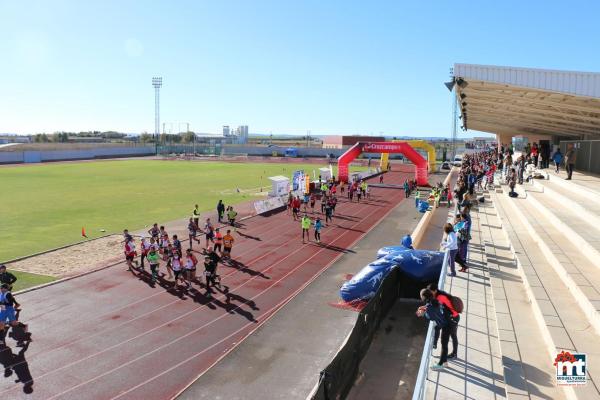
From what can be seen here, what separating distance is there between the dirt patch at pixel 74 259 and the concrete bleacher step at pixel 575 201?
17632 millimetres

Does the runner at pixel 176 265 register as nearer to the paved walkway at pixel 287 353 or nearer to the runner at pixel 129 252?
the runner at pixel 129 252

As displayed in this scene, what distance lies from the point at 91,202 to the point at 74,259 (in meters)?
17.0

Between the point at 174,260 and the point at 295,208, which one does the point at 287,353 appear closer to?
the point at 174,260

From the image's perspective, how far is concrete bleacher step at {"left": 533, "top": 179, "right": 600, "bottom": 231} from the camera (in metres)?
14.4

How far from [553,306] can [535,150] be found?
3062cm

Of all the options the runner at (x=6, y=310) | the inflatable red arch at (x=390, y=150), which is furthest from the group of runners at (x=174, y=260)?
the inflatable red arch at (x=390, y=150)

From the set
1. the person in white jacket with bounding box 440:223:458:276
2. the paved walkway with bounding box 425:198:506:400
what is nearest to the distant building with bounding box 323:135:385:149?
the person in white jacket with bounding box 440:223:458:276

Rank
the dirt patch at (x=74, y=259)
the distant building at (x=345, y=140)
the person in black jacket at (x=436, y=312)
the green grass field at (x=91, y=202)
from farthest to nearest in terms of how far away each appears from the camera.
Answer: the distant building at (x=345, y=140), the green grass field at (x=91, y=202), the dirt patch at (x=74, y=259), the person in black jacket at (x=436, y=312)

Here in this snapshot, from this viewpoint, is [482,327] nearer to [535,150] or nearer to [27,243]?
[27,243]

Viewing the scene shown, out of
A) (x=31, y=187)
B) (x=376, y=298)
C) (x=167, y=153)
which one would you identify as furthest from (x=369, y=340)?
(x=167, y=153)

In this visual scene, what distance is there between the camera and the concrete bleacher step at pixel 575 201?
14.4 meters

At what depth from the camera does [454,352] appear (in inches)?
315

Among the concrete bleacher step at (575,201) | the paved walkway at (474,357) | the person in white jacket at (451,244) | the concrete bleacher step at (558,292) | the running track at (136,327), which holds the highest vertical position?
the concrete bleacher step at (575,201)

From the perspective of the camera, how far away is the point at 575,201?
1730cm
